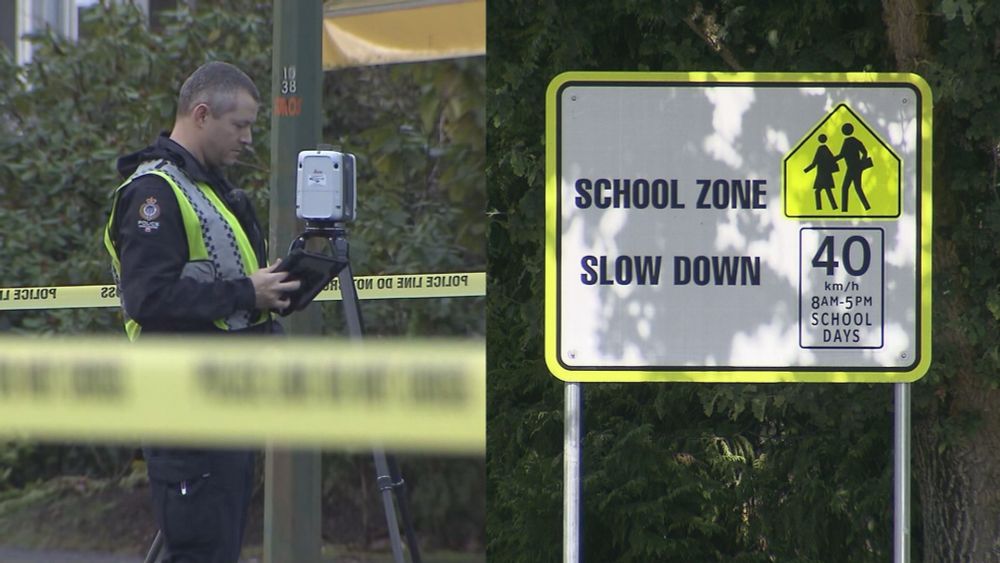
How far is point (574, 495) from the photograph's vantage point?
3748 millimetres

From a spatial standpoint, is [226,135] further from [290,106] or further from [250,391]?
[250,391]

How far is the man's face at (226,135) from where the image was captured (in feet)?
15.6

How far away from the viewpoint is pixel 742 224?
3.80m

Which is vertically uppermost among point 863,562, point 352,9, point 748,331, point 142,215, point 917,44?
point 352,9

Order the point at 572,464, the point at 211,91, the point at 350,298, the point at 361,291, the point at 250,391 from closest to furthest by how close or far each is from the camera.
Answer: the point at 572,464, the point at 211,91, the point at 350,298, the point at 250,391, the point at 361,291

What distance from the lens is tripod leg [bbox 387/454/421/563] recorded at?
6.06 m

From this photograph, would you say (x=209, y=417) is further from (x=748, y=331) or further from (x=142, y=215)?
(x=748, y=331)

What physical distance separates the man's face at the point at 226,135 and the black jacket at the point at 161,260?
155 mm

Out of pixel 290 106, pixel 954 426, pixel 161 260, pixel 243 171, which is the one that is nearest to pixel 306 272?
pixel 161 260

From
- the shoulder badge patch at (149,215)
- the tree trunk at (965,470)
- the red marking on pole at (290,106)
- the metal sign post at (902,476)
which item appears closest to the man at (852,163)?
the metal sign post at (902,476)

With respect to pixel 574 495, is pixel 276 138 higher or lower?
higher

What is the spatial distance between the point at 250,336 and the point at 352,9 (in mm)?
2186

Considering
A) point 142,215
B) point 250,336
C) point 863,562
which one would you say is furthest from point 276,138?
point 863,562

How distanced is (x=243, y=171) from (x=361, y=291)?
100 centimetres
